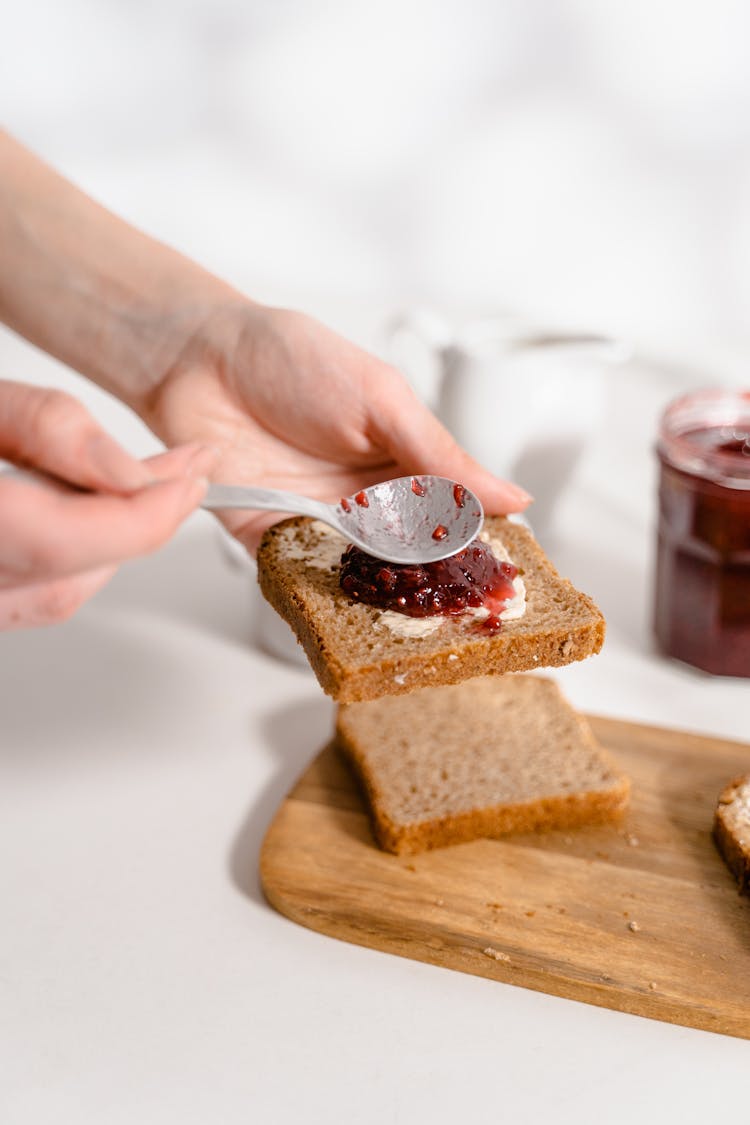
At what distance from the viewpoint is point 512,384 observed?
276 centimetres

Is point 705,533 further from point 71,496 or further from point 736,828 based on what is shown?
point 71,496

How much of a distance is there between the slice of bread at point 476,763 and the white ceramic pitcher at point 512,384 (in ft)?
1.96

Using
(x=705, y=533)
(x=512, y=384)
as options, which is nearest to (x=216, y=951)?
(x=705, y=533)

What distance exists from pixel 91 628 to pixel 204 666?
313 millimetres

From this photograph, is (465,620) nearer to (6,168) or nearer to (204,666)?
(204,666)

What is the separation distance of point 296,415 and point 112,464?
0.82m

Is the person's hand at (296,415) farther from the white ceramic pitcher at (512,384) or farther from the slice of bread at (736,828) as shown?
the slice of bread at (736,828)

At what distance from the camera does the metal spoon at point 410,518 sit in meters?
1.93

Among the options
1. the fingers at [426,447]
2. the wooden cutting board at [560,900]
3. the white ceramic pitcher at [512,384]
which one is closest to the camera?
the wooden cutting board at [560,900]

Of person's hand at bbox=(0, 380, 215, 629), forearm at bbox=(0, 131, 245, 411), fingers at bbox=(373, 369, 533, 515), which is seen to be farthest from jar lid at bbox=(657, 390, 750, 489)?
person's hand at bbox=(0, 380, 215, 629)

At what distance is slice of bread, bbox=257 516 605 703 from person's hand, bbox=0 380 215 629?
41 cm

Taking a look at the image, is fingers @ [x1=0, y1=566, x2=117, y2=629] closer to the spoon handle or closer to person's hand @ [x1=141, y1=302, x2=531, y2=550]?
the spoon handle

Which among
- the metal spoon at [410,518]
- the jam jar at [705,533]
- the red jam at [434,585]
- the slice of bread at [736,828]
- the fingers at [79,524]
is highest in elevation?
the fingers at [79,524]

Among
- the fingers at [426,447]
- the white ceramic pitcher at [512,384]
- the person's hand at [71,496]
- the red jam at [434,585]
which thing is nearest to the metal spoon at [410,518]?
the red jam at [434,585]
